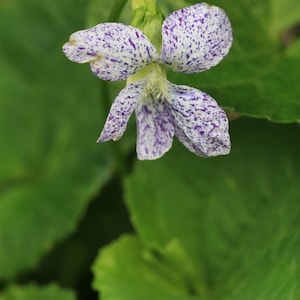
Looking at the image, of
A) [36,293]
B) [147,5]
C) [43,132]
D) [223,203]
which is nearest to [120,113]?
[147,5]

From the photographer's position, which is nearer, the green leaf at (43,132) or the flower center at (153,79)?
the flower center at (153,79)

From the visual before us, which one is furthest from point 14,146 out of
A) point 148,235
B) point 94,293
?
point 148,235

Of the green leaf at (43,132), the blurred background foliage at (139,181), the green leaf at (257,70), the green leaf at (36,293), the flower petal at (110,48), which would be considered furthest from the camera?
the green leaf at (43,132)

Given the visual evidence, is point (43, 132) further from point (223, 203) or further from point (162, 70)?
point (162, 70)

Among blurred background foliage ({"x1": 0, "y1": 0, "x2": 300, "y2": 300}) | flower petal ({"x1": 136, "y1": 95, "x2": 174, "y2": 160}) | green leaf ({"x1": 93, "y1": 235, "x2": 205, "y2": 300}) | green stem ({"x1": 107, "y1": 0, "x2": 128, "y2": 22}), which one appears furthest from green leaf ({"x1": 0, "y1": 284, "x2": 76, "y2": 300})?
green stem ({"x1": 107, "y1": 0, "x2": 128, "y2": 22})

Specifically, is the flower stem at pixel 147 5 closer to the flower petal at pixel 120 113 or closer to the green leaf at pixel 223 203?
the flower petal at pixel 120 113

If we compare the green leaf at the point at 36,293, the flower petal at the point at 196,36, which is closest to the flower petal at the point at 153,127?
the flower petal at the point at 196,36

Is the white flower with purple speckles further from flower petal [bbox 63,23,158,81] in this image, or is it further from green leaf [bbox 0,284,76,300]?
green leaf [bbox 0,284,76,300]
